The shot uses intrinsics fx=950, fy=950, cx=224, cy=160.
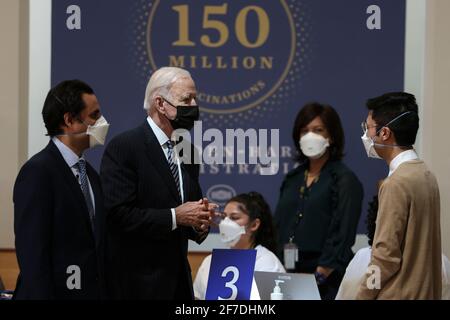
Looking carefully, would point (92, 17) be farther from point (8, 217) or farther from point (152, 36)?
point (8, 217)

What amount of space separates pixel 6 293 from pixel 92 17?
99.1 inches

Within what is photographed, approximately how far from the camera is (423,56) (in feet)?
20.5

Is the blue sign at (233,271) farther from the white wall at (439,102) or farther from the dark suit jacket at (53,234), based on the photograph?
the white wall at (439,102)

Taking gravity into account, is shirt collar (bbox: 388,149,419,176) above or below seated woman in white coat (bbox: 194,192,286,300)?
above

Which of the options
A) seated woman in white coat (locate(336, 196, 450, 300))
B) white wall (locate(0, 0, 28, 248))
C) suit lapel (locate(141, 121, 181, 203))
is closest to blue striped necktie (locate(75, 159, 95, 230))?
suit lapel (locate(141, 121, 181, 203))

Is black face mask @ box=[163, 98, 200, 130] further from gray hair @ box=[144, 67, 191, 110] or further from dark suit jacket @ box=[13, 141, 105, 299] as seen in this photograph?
dark suit jacket @ box=[13, 141, 105, 299]

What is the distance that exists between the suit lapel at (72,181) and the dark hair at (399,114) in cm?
123

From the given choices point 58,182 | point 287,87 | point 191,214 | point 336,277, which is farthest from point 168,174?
point 287,87

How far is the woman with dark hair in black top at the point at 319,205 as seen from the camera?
17.4 feet

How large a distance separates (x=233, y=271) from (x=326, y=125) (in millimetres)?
2304

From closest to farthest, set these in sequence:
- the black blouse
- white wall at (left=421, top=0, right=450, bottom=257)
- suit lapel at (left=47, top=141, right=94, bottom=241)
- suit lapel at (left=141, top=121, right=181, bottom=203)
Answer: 1. suit lapel at (left=47, top=141, right=94, bottom=241)
2. suit lapel at (left=141, top=121, right=181, bottom=203)
3. the black blouse
4. white wall at (left=421, top=0, right=450, bottom=257)

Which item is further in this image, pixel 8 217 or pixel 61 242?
pixel 8 217

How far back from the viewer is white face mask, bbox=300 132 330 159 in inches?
220

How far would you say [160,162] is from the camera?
13.4 ft
